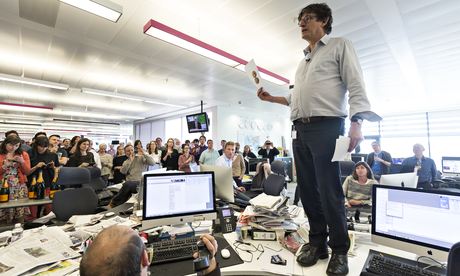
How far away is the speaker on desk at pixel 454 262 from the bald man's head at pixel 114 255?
31.9 inches

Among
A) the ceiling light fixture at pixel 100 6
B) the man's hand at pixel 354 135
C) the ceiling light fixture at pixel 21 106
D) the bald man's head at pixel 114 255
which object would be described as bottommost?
the bald man's head at pixel 114 255

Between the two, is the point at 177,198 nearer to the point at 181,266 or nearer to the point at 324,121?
the point at 181,266

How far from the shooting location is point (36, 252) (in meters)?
1.20

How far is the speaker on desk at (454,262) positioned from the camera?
0.52 m

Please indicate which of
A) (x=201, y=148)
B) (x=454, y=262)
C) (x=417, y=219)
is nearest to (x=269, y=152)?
(x=201, y=148)

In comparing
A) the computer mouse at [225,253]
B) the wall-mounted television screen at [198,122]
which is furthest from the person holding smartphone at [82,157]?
the computer mouse at [225,253]

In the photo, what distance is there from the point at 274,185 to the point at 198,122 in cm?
453

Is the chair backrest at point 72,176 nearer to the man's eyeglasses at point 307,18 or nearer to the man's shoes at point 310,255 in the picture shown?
the man's shoes at point 310,255

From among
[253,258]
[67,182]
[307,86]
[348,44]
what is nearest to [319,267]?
[253,258]

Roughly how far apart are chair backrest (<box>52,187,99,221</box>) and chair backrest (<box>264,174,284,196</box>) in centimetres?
239

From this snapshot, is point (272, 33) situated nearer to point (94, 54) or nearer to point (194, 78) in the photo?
point (194, 78)

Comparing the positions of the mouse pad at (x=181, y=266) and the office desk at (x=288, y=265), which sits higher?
the mouse pad at (x=181, y=266)

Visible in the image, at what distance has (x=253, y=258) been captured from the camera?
1.26 m

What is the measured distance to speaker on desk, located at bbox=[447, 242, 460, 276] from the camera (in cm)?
52
